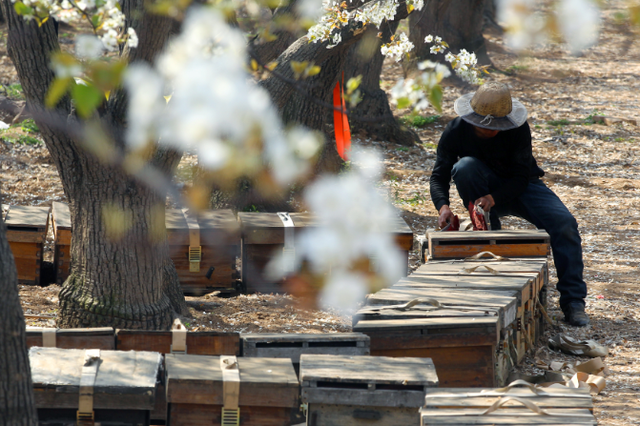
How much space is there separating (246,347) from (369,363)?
605mm

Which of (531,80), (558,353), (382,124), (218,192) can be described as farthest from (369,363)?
(531,80)

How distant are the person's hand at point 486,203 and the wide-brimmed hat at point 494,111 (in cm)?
49

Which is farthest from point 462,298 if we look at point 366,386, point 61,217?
point 61,217

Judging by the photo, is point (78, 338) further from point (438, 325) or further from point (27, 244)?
point (27, 244)

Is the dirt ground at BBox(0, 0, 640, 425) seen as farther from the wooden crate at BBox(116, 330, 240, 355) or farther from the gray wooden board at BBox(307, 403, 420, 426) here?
the wooden crate at BBox(116, 330, 240, 355)

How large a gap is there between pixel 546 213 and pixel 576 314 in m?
0.72

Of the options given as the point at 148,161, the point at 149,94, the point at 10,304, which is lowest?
the point at 10,304

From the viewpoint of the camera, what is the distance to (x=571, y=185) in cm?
912

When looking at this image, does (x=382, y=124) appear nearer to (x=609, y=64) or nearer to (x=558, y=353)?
(x=558, y=353)

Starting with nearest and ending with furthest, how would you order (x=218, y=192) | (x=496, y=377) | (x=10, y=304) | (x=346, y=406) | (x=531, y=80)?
1. (x=10, y=304)
2. (x=346, y=406)
3. (x=496, y=377)
4. (x=218, y=192)
5. (x=531, y=80)

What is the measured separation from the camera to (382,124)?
1056 centimetres

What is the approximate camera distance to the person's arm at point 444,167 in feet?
17.3

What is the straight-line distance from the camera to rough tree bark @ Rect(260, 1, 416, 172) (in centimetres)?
607

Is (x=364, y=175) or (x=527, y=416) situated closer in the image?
(x=527, y=416)
